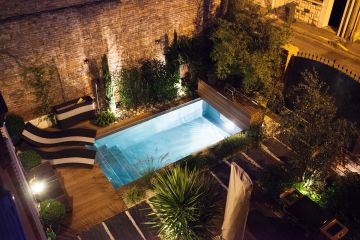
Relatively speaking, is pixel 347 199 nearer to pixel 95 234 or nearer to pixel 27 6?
pixel 95 234

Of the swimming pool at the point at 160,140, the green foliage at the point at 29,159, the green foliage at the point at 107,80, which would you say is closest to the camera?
the green foliage at the point at 29,159

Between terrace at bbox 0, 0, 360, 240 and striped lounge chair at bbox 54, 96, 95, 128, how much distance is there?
1.6 inches

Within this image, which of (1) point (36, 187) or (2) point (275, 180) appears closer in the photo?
(1) point (36, 187)

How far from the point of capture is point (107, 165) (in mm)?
9961

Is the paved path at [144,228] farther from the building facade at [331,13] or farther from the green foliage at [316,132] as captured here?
the building facade at [331,13]

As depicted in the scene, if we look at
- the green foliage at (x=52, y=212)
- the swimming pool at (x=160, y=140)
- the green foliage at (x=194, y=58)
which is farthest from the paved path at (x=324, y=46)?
the green foliage at (x=52, y=212)

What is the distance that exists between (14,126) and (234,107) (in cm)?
649

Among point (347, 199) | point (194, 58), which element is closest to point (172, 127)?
point (194, 58)

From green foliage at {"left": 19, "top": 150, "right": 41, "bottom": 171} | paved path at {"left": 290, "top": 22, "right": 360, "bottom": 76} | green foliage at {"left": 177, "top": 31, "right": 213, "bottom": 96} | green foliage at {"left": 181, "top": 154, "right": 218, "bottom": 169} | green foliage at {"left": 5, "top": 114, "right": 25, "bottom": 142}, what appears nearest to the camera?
green foliage at {"left": 19, "top": 150, "right": 41, "bottom": 171}

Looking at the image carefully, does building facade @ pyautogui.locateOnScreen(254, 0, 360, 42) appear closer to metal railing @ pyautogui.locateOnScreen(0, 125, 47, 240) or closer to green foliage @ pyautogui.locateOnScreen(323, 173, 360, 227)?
green foliage @ pyautogui.locateOnScreen(323, 173, 360, 227)

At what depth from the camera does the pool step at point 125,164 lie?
979cm

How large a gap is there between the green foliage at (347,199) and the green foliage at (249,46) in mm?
3816

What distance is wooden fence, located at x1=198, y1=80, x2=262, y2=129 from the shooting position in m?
10.4

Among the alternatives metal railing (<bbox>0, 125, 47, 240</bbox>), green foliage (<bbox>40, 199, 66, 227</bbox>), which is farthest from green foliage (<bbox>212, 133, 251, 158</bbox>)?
metal railing (<bbox>0, 125, 47, 240</bbox>)
